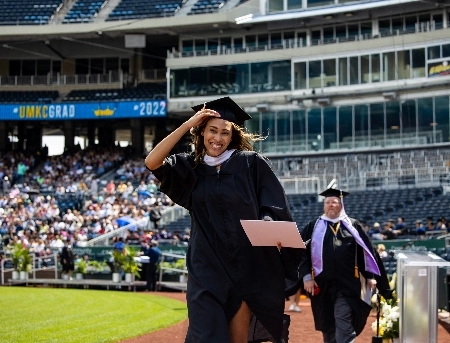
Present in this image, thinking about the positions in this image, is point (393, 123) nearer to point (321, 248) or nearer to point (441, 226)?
point (441, 226)

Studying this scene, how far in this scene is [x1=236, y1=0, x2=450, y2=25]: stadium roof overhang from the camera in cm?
4622

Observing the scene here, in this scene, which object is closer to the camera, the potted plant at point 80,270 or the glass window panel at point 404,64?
the potted plant at point 80,270

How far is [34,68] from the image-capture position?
62.2 meters

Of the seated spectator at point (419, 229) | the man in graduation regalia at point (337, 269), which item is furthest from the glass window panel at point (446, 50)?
the man in graduation regalia at point (337, 269)

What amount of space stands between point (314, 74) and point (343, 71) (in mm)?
1766

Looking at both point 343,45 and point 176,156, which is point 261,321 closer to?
point 176,156

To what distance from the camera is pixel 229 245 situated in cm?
679

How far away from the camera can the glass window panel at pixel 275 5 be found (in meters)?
50.9

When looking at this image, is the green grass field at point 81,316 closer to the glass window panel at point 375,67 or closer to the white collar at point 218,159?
the white collar at point 218,159

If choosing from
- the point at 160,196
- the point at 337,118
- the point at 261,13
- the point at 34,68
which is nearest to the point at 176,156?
the point at 160,196

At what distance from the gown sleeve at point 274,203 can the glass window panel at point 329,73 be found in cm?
4127

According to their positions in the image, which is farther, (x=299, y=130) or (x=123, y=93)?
(x=123, y=93)

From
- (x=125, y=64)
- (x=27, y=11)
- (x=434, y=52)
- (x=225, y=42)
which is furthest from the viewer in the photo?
(x=125, y=64)

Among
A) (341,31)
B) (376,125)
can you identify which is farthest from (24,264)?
(341,31)
